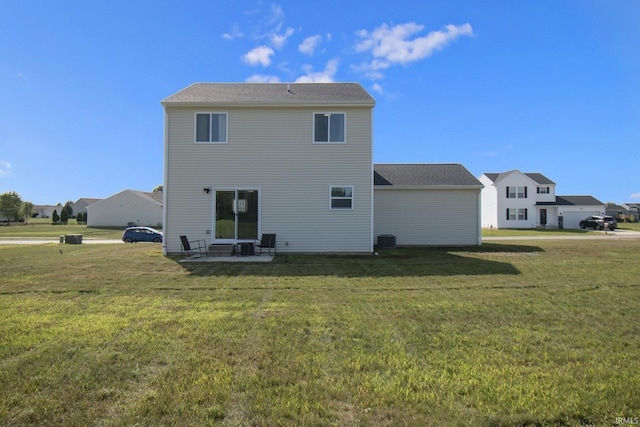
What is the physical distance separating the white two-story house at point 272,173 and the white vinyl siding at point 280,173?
4 centimetres

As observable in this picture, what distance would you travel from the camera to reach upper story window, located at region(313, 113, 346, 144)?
46.4ft

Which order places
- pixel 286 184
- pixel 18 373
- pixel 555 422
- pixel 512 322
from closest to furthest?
pixel 555 422
pixel 18 373
pixel 512 322
pixel 286 184

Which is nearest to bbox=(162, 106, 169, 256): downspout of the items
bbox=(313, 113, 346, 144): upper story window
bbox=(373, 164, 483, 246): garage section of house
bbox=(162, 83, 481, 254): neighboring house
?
bbox=(162, 83, 481, 254): neighboring house

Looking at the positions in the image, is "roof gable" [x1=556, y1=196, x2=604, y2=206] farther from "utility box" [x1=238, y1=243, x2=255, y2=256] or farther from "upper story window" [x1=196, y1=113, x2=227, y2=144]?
"upper story window" [x1=196, y1=113, x2=227, y2=144]

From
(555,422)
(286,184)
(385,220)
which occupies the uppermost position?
(286,184)

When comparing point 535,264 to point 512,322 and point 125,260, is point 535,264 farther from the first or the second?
point 125,260

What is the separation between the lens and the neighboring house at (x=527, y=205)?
1596 inches

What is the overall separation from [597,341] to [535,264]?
7778 millimetres

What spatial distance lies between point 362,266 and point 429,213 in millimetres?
8573

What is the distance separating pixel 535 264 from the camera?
11336 millimetres

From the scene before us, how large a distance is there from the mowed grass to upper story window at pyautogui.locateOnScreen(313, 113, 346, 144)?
7624 mm

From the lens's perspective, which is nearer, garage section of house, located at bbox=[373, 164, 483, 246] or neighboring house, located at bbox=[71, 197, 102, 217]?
garage section of house, located at bbox=[373, 164, 483, 246]

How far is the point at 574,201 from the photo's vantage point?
4381 centimetres

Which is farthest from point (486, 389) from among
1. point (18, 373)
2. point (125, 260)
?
point (125, 260)
